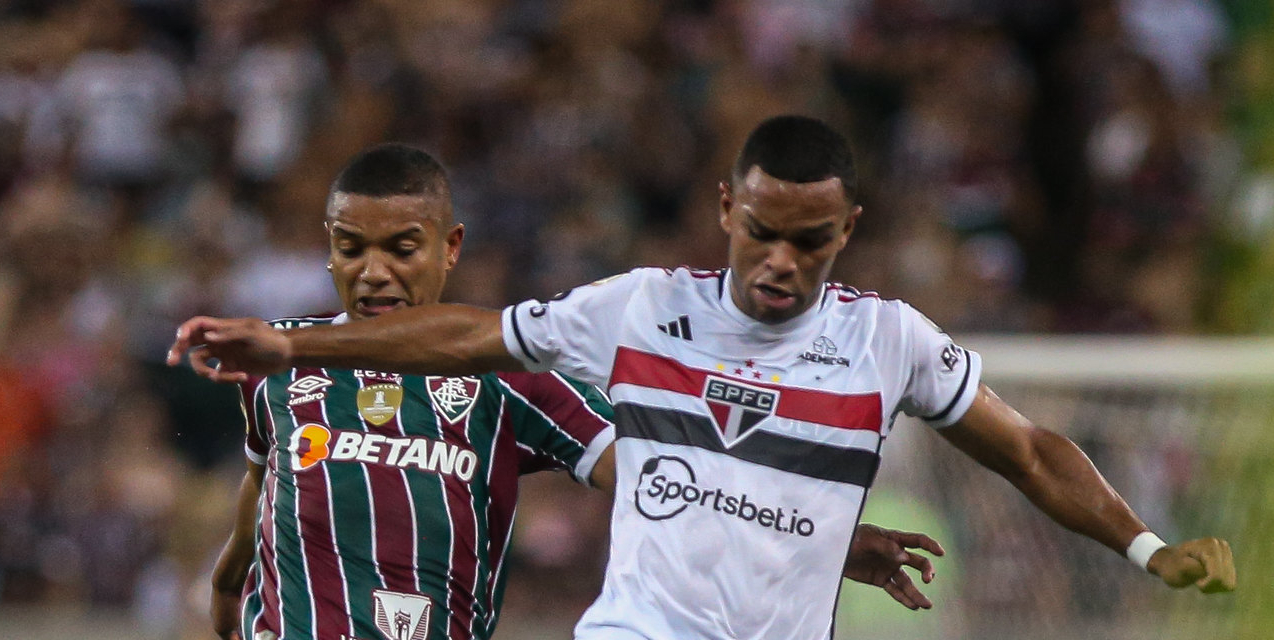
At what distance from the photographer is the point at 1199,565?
13.2 ft

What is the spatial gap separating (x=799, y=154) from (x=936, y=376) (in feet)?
2.01

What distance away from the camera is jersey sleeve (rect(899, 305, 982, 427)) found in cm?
415

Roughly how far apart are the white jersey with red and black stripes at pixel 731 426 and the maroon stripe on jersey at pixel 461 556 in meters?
0.46

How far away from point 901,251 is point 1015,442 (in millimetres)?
5498

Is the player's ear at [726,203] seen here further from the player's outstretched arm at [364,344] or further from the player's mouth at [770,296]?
the player's outstretched arm at [364,344]

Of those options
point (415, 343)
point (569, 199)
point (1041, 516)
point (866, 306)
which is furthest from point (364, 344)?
point (569, 199)

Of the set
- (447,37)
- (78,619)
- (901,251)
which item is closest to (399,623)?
(78,619)

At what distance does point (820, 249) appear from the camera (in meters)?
4.04

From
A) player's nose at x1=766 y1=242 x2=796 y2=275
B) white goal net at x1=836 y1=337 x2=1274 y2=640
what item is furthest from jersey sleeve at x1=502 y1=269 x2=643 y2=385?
white goal net at x1=836 y1=337 x2=1274 y2=640

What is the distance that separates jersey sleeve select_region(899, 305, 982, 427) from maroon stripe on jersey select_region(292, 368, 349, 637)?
1.43 metres

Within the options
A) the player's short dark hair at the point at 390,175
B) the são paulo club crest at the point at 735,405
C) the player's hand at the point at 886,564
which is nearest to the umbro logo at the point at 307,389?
the player's short dark hair at the point at 390,175

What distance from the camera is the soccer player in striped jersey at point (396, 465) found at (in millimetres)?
4387

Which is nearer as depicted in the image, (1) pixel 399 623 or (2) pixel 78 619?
(1) pixel 399 623

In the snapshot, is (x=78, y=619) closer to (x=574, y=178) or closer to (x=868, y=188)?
(x=574, y=178)
